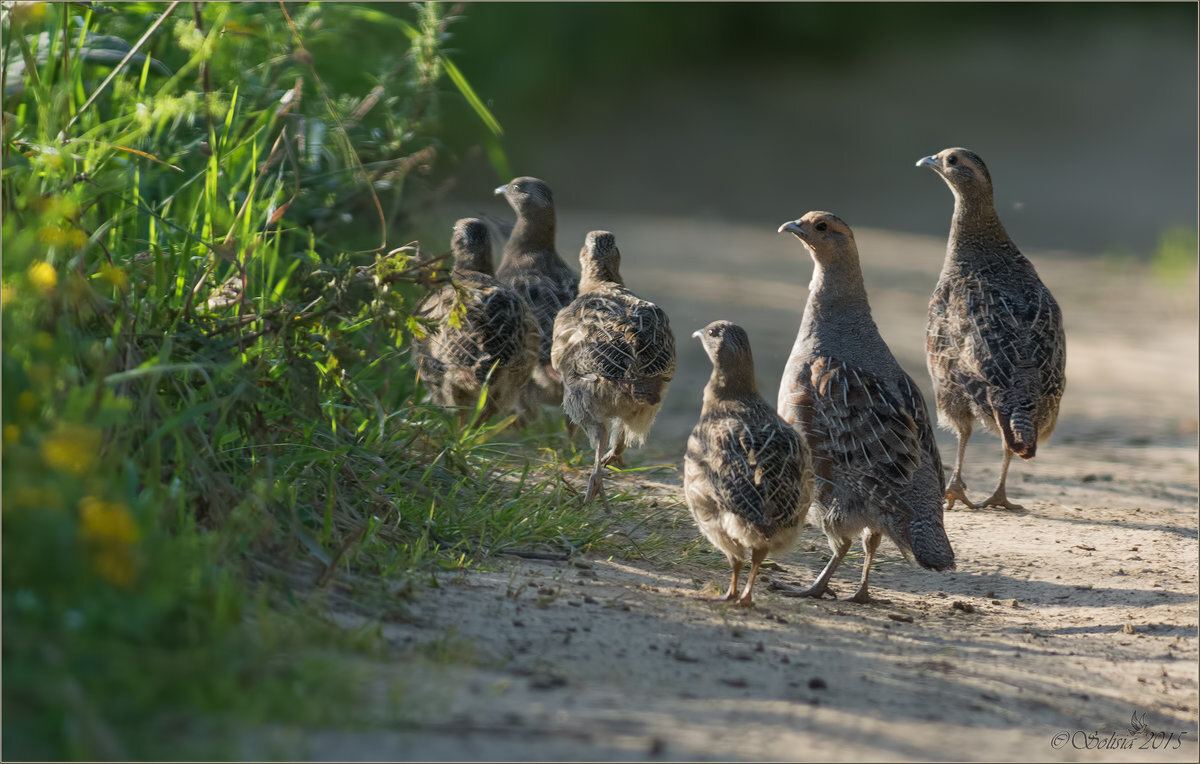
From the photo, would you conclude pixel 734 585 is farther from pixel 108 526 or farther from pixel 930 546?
pixel 108 526

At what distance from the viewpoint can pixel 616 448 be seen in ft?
20.2

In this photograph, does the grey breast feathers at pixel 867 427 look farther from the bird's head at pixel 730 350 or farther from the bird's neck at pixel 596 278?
the bird's neck at pixel 596 278

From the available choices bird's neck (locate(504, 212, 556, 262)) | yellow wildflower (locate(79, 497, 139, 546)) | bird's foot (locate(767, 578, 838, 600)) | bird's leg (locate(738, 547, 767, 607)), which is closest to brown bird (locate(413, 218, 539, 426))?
bird's neck (locate(504, 212, 556, 262))

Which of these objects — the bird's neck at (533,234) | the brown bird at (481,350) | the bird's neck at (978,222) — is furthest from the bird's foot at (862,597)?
the bird's neck at (533,234)

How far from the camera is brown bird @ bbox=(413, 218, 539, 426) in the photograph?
572 centimetres

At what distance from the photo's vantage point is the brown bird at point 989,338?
19.3 ft

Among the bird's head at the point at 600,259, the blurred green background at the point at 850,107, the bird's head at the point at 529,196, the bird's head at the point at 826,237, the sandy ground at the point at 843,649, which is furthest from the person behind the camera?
the blurred green background at the point at 850,107

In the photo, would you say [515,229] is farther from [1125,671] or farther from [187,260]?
[1125,671]

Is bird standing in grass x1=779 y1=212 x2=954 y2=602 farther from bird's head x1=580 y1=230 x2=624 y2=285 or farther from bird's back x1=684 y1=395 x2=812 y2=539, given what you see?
bird's head x1=580 y1=230 x2=624 y2=285

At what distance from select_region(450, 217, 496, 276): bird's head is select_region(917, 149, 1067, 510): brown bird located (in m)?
2.36

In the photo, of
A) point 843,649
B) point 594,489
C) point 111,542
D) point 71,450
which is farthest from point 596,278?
point 111,542

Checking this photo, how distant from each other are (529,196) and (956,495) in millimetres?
2938

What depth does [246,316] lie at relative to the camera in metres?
4.32

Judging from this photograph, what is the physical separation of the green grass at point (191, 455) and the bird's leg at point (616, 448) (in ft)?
0.65
